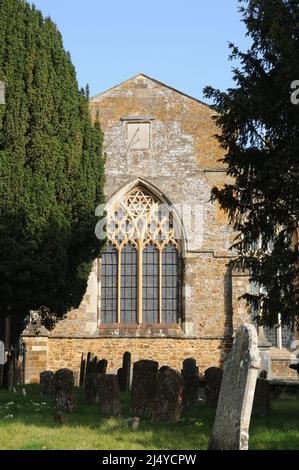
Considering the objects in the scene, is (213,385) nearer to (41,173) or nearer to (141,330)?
(41,173)

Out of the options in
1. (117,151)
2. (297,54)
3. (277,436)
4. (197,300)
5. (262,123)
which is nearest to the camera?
(277,436)

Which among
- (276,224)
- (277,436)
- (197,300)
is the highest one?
(276,224)

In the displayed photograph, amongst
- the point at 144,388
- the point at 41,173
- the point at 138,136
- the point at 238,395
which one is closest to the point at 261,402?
the point at 144,388

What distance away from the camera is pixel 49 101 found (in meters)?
16.1

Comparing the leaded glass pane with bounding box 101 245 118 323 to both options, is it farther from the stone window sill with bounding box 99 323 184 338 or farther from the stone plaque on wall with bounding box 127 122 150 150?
the stone plaque on wall with bounding box 127 122 150 150

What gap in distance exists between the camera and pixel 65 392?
11.1 meters

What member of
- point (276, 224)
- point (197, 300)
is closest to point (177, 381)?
point (276, 224)

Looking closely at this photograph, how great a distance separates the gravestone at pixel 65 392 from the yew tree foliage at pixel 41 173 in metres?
4.23

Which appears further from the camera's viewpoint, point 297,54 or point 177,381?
point 297,54

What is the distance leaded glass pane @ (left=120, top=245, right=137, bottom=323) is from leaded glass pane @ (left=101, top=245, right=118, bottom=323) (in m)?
0.23

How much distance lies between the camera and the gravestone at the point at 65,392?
11.0 meters

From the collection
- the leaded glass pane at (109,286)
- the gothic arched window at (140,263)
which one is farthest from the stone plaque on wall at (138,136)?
the leaded glass pane at (109,286)
